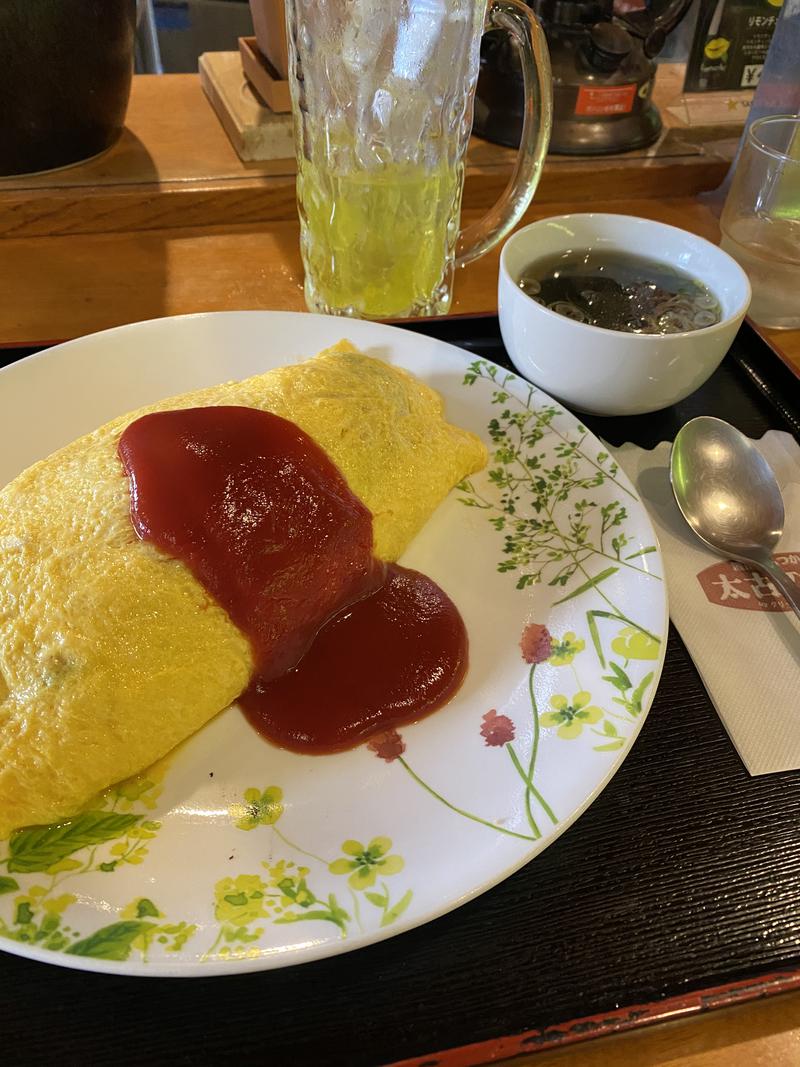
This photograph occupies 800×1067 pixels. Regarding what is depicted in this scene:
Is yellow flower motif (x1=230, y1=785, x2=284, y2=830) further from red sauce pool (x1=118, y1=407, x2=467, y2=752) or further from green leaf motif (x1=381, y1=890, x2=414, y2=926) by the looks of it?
green leaf motif (x1=381, y1=890, x2=414, y2=926)

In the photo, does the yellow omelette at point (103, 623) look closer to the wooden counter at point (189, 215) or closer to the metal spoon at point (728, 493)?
the metal spoon at point (728, 493)

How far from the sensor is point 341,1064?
814mm

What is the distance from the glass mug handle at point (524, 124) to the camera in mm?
1572

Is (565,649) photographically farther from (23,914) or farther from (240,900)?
(23,914)

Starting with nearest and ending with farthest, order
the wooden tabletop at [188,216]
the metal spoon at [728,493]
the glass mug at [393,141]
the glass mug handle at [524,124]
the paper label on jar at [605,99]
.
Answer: the metal spoon at [728,493] < the glass mug at [393,141] < the glass mug handle at [524,124] < the wooden tabletop at [188,216] < the paper label on jar at [605,99]

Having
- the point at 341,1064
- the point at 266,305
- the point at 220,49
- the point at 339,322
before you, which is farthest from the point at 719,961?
Result: the point at 220,49

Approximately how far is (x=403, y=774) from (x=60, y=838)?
42 cm

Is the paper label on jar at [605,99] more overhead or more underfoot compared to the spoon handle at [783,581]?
more overhead

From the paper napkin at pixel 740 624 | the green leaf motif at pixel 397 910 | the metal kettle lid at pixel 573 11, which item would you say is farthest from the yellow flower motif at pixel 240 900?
the metal kettle lid at pixel 573 11

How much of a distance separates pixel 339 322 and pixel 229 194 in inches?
34.3

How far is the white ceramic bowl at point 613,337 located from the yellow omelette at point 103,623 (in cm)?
42

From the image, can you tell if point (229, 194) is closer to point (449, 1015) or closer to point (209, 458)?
point (209, 458)

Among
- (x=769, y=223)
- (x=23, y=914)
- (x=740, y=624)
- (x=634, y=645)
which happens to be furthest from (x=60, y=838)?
(x=769, y=223)

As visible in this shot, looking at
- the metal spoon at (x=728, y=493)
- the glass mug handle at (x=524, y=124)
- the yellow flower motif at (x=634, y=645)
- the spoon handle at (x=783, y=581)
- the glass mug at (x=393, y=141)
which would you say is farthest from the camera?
the glass mug handle at (x=524, y=124)
